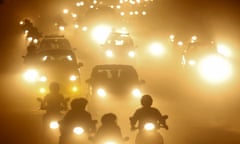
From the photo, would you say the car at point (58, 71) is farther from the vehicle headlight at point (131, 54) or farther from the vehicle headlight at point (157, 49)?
the vehicle headlight at point (157, 49)

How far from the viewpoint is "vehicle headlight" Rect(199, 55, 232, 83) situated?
2458 cm

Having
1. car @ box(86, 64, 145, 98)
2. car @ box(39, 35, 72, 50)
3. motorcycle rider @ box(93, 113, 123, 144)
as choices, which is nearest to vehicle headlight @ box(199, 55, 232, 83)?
car @ box(39, 35, 72, 50)

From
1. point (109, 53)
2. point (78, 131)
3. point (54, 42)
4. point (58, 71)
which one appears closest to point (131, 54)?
point (109, 53)

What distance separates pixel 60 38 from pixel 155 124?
1537 centimetres

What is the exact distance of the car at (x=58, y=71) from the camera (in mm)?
16594

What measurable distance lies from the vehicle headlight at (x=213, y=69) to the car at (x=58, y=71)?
8.46 metres

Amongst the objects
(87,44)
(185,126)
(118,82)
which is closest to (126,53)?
(87,44)

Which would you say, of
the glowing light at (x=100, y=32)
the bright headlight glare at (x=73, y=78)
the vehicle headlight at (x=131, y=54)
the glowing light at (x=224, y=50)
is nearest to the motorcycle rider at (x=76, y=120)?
the bright headlight glare at (x=73, y=78)

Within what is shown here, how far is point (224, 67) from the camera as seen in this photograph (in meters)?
26.7

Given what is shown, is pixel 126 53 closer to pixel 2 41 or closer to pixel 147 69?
pixel 147 69

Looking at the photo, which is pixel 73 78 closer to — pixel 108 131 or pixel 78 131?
pixel 78 131

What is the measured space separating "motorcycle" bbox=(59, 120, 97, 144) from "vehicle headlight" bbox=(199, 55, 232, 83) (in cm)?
1518

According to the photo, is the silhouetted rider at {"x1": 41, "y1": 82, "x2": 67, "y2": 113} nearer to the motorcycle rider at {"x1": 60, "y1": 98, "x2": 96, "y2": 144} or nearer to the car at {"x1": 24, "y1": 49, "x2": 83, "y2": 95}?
the motorcycle rider at {"x1": 60, "y1": 98, "x2": 96, "y2": 144}

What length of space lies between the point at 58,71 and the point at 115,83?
209 centimetres
